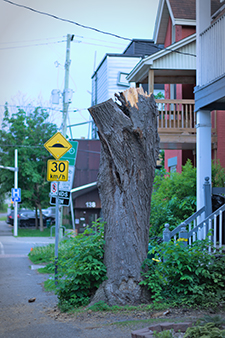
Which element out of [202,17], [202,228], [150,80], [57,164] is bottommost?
[202,228]

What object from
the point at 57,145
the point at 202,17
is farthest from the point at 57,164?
the point at 202,17

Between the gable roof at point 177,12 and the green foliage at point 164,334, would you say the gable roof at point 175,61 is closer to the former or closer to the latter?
the gable roof at point 177,12

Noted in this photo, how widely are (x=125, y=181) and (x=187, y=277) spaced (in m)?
1.98

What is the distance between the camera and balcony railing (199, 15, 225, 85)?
964 centimetres

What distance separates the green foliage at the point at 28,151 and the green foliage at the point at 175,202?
2437cm

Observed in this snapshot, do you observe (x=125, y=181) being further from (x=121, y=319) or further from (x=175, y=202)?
(x=175, y=202)

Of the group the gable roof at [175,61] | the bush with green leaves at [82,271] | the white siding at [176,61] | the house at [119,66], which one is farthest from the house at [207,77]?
the house at [119,66]

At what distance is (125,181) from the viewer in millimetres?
7570

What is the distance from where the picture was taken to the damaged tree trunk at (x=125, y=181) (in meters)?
7.37

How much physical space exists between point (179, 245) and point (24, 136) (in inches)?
1216

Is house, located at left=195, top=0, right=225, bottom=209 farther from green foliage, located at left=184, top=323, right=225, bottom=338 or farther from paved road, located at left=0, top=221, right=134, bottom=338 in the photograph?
green foliage, located at left=184, top=323, right=225, bottom=338

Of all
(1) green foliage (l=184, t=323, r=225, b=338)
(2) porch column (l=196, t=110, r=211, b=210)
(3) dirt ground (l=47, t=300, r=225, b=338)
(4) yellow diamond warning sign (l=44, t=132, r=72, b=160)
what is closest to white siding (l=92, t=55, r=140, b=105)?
(4) yellow diamond warning sign (l=44, t=132, r=72, b=160)

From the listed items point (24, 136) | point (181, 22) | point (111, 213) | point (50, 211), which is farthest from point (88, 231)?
point (50, 211)

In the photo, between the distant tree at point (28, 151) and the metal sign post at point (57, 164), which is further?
the distant tree at point (28, 151)
